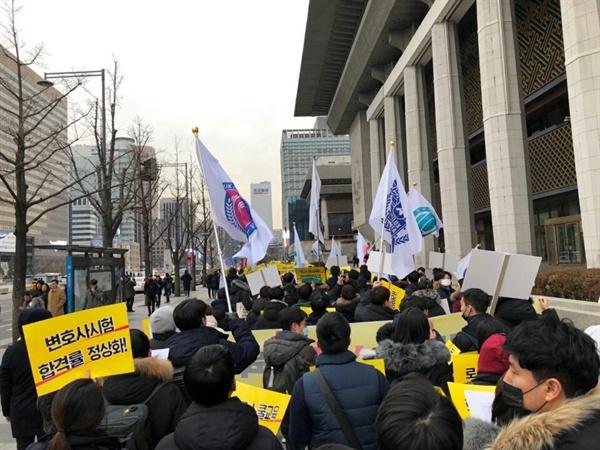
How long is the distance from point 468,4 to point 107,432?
22.6m

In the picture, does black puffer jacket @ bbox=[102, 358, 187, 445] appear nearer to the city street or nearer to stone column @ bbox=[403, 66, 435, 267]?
the city street

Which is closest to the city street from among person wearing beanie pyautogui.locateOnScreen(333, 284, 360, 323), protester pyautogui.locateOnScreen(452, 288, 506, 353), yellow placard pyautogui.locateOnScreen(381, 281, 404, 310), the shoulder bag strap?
person wearing beanie pyautogui.locateOnScreen(333, 284, 360, 323)

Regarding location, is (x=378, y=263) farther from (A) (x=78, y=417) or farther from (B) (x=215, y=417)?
(A) (x=78, y=417)

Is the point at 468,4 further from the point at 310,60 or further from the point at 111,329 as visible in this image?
the point at 310,60

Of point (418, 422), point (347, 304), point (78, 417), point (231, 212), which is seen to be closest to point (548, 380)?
point (418, 422)

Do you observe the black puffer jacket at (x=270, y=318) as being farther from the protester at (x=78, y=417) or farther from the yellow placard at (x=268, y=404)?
the protester at (x=78, y=417)

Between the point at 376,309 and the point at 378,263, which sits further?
the point at 378,263

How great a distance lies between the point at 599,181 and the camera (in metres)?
12.6

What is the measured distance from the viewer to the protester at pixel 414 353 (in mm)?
3354

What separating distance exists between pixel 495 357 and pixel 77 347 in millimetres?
2860

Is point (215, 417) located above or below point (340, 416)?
above

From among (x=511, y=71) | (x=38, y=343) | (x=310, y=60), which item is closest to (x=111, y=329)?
(x=38, y=343)

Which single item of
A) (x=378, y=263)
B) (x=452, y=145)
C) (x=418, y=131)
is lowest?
(x=378, y=263)

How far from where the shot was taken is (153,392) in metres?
3.04
